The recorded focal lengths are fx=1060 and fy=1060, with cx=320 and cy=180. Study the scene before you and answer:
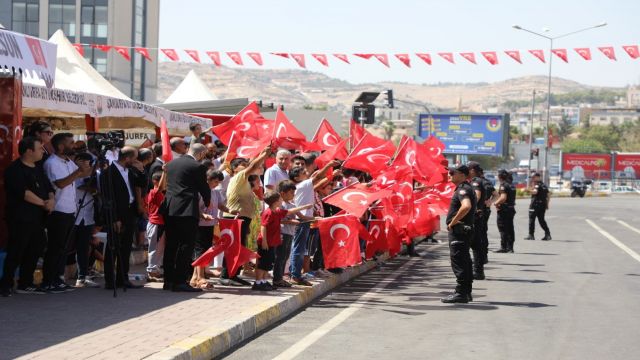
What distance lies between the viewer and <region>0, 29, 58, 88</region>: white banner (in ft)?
34.3

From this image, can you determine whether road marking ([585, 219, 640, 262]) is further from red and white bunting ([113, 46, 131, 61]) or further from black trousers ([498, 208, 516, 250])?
red and white bunting ([113, 46, 131, 61])

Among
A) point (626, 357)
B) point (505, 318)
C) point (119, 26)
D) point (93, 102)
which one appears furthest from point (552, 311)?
point (119, 26)

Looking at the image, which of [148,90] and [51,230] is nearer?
[51,230]

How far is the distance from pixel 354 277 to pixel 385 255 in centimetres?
314

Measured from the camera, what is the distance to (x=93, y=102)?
47.3 feet

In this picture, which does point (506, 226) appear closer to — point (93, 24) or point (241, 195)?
point (241, 195)

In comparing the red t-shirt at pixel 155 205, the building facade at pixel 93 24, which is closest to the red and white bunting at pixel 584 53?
the red t-shirt at pixel 155 205

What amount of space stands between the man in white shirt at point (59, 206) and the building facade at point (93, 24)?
178 ft

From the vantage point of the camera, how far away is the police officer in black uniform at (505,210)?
22.4 metres

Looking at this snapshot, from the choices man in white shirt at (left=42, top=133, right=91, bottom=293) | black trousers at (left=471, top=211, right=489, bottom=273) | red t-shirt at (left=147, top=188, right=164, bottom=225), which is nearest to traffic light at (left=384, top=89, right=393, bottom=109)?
black trousers at (left=471, top=211, right=489, bottom=273)

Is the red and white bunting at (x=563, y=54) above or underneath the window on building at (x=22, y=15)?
underneath

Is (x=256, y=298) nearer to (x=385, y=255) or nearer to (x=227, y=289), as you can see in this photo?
(x=227, y=289)

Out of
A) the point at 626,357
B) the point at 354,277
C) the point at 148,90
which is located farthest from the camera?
the point at 148,90

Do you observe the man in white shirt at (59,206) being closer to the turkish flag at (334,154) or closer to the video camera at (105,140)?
the video camera at (105,140)
